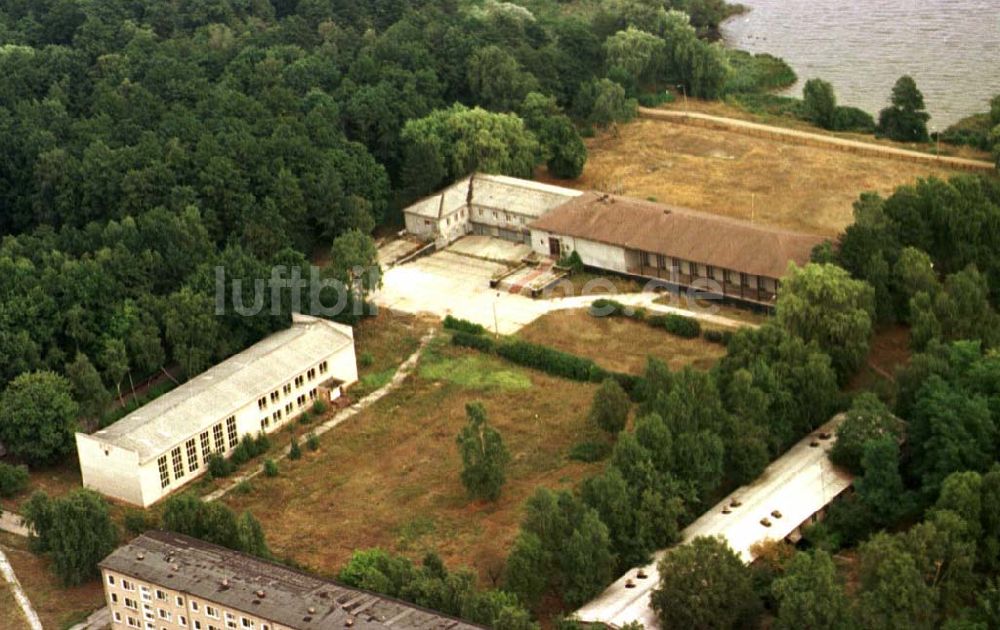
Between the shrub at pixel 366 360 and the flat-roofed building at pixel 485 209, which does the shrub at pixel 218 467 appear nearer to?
the shrub at pixel 366 360

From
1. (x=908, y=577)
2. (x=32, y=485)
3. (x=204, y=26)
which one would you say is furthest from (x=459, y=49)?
(x=908, y=577)

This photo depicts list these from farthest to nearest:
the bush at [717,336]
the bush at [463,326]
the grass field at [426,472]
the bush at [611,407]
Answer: the bush at [463,326], the bush at [717,336], the bush at [611,407], the grass field at [426,472]

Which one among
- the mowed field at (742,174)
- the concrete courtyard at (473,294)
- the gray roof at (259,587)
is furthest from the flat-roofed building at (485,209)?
the gray roof at (259,587)

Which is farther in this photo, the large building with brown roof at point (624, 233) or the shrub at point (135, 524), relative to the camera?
the large building with brown roof at point (624, 233)

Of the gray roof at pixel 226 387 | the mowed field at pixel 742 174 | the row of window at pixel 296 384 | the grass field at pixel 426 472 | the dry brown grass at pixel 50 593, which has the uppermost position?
the mowed field at pixel 742 174

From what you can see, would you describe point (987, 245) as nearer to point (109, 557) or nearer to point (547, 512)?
point (547, 512)

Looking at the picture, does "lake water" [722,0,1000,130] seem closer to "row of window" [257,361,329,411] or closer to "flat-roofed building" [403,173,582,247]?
"flat-roofed building" [403,173,582,247]

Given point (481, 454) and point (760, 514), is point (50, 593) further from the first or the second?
point (760, 514)
